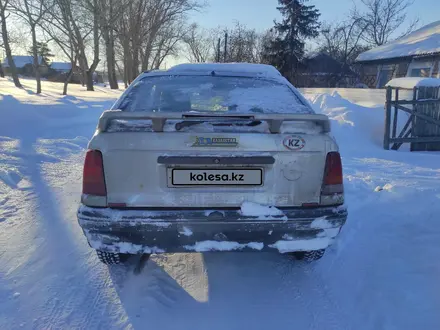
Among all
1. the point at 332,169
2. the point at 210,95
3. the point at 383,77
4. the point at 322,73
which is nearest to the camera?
the point at 332,169

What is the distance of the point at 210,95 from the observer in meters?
3.26

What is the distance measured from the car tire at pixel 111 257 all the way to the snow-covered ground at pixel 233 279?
0.08m

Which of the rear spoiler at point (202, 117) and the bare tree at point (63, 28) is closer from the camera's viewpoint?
the rear spoiler at point (202, 117)

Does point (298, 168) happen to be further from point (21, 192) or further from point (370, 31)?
point (370, 31)

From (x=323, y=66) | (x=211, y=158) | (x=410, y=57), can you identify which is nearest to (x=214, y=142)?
(x=211, y=158)

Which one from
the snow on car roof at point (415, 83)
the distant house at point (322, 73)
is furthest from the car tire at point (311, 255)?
the distant house at point (322, 73)

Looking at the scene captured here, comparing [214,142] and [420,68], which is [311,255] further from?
[420,68]

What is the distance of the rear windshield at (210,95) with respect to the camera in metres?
3.02

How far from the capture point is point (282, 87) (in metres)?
3.39

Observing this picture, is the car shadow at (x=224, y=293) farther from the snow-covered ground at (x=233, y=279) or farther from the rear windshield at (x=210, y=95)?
the rear windshield at (x=210, y=95)

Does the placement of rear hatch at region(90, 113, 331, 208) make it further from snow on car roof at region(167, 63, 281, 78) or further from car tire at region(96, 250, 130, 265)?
snow on car roof at region(167, 63, 281, 78)

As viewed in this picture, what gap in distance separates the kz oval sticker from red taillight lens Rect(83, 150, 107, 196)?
119 centimetres

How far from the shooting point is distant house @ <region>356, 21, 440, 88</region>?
17.3 metres

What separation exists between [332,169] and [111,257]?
1.80m
